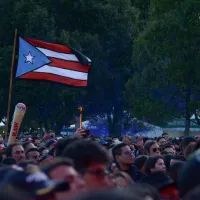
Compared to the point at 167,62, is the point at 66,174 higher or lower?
lower

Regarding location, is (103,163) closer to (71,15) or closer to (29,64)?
(29,64)

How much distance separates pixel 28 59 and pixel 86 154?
13.3 meters

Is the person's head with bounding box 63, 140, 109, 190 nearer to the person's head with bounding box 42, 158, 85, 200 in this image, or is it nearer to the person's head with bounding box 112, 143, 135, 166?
the person's head with bounding box 42, 158, 85, 200

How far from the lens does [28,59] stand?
18859mm

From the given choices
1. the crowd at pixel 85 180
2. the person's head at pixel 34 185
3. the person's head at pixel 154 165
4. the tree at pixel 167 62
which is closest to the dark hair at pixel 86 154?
the crowd at pixel 85 180

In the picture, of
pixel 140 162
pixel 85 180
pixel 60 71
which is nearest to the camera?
pixel 85 180

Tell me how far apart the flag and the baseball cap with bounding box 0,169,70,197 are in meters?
14.3

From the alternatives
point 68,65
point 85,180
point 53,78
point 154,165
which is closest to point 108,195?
point 85,180

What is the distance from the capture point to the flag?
1873 centimetres

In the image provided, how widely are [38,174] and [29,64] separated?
14.7m

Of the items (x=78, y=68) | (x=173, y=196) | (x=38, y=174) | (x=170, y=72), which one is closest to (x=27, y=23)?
(x=170, y=72)

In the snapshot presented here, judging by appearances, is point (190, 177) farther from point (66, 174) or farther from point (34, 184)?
point (34, 184)

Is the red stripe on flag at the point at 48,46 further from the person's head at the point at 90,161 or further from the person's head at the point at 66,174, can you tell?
the person's head at the point at 66,174

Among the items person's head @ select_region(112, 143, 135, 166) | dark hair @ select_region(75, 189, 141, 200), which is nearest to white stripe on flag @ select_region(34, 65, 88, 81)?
person's head @ select_region(112, 143, 135, 166)
